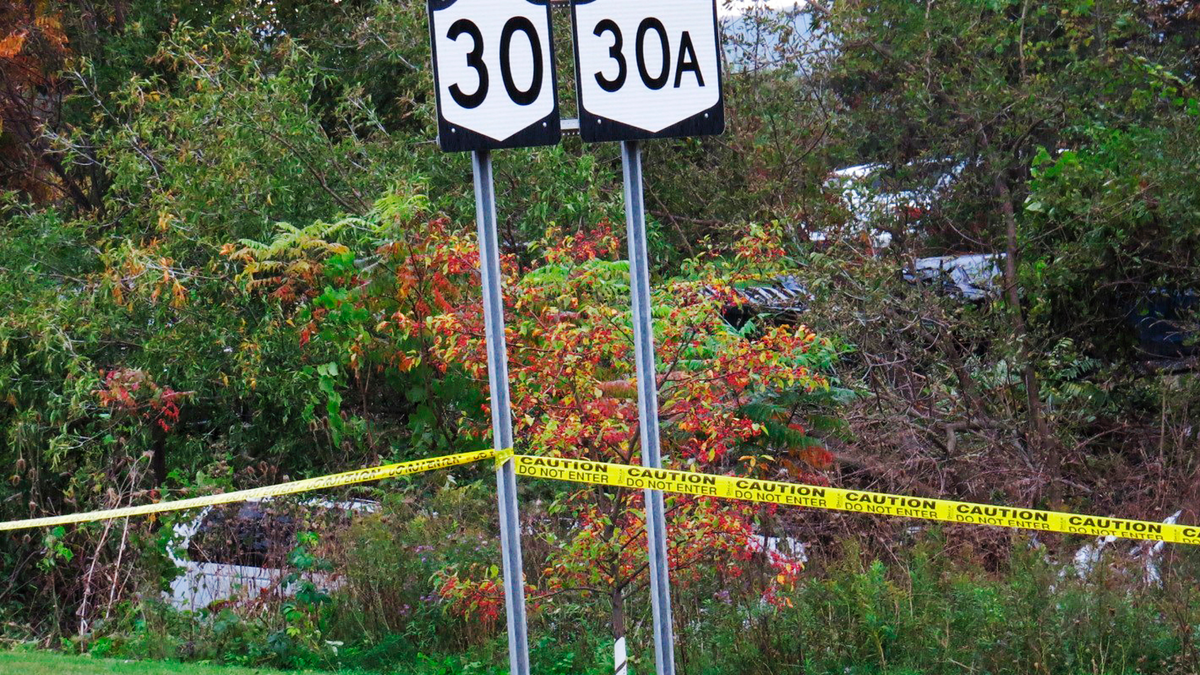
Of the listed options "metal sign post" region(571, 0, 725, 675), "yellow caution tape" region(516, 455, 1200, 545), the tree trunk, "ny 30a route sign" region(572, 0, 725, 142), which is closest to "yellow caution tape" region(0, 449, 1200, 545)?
"yellow caution tape" region(516, 455, 1200, 545)

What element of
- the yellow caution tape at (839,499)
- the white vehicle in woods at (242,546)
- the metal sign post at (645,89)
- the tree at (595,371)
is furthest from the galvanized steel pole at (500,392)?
the white vehicle in woods at (242,546)

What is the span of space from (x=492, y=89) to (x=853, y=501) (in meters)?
2.18

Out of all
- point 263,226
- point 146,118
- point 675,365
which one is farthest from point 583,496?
point 146,118

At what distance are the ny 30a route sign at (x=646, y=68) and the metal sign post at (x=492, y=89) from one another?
0.47 feet

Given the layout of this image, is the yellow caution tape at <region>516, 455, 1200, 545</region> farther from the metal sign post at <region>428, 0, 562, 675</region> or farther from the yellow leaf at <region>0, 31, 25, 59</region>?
the yellow leaf at <region>0, 31, 25, 59</region>

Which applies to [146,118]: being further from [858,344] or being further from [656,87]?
[656,87]

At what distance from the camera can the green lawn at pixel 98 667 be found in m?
6.74

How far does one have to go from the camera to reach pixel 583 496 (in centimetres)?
739

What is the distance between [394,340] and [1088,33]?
7503 mm

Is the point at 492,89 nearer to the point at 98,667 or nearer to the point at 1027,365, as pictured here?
the point at 98,667

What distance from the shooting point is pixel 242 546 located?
8.91 m

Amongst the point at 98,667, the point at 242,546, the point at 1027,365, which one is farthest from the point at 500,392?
the point at 1027,365

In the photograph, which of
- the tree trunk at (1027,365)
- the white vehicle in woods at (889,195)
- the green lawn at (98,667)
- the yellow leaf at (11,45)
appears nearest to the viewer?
the green lawn at (98,667)

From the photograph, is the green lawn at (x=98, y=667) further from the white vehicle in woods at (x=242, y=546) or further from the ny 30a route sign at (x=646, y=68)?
the ny 30a route sign at (x=646, y=68)
